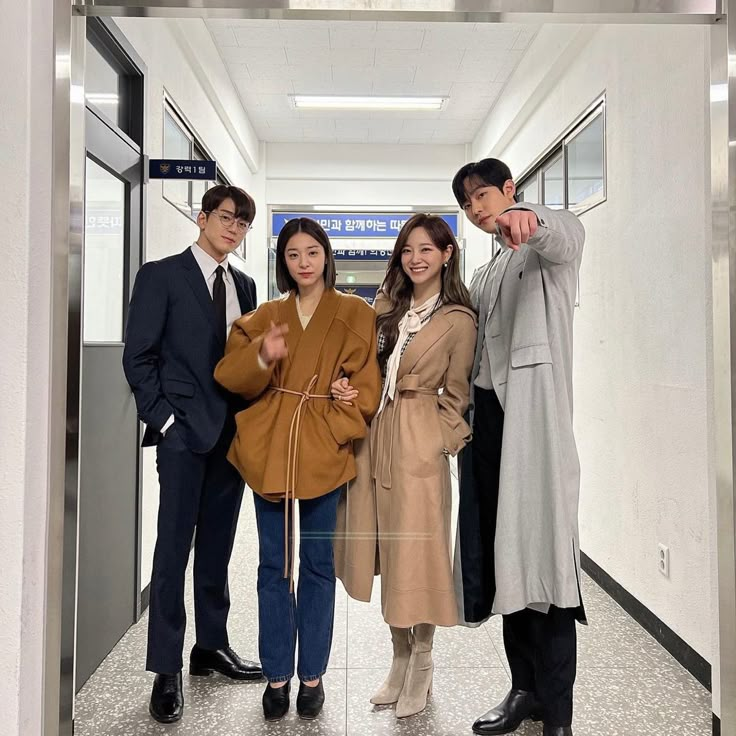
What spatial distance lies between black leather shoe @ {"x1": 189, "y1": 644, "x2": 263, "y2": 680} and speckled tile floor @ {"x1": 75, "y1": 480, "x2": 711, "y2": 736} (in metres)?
0.02

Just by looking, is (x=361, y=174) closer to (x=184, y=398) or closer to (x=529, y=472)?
(x=184, y=398)

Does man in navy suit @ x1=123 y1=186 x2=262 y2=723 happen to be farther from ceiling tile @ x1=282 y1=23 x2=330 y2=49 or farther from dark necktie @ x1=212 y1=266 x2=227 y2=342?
ceiling tile @ x1=282 y1=23 x2=330 y2=49

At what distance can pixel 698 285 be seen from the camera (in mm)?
1781

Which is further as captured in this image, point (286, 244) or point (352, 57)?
point (352, 57)

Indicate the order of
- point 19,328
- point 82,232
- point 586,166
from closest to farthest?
point 19,328
point 82,232
point 586,166

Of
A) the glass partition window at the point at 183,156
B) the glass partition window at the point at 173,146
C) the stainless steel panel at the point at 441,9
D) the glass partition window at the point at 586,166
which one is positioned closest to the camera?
the stainless steel panel at the point at 441,9

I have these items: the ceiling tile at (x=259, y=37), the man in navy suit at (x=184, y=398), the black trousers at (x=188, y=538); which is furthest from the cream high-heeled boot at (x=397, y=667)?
the ceiling tile at (x=259, y=37)

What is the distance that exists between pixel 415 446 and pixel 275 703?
2.57ft

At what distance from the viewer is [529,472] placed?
4.89ft

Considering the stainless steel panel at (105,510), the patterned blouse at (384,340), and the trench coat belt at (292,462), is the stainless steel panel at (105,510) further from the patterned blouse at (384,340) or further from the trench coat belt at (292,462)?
the patterned blouse at (384,340)

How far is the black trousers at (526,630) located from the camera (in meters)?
1.48

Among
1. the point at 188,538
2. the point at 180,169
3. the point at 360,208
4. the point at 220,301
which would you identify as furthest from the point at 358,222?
the point at 188,538

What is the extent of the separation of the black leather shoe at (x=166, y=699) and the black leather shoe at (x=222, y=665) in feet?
0.46

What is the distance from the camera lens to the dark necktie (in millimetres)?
1718
